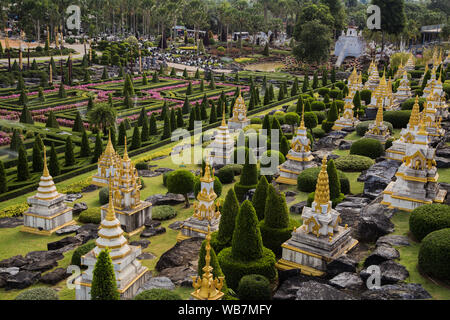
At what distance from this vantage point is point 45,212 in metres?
23.3

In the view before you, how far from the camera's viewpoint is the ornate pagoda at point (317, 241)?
18.0 m

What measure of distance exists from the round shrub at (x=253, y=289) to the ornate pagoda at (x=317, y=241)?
237cm

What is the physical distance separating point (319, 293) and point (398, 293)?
7.96 ft

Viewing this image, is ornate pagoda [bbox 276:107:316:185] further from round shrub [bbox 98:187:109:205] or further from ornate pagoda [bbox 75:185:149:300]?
ornate pagoda [bbox 75:185:149:300]

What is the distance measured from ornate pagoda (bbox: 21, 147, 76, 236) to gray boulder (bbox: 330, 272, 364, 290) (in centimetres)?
1403

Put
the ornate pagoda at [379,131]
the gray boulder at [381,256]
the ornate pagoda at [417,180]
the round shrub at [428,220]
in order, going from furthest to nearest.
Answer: the ornate pagoda at [379,131]
the ornate pagoda at [417,180]
the round shrub at [428,220]
the gray boulder at [381,256]

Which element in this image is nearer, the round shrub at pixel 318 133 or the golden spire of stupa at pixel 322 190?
the golden spire of stupa at pixel 322 190

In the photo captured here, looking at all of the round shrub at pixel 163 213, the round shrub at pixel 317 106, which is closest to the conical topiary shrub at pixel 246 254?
the round shrub at pixel 163 213

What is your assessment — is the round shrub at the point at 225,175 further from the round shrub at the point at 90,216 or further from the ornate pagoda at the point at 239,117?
the ornate pagoda at the point at 239,117

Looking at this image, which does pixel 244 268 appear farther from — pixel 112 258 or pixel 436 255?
pixel 436 255

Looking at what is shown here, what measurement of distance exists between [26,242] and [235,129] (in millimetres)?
23037

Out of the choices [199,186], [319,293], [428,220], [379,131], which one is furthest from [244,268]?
[379,131]

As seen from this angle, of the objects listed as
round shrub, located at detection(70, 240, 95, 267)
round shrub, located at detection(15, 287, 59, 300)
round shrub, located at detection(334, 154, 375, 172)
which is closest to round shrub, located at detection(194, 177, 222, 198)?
round shrub, located at detection(70, 240, 95, 267)

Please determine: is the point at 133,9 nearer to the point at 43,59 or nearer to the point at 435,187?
the point at 43,59
